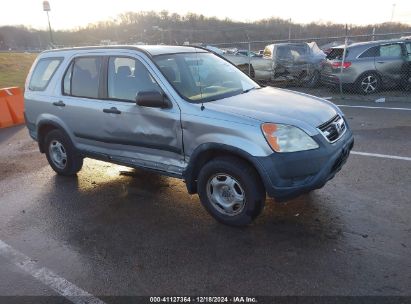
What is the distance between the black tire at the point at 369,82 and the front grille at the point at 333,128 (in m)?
8.38

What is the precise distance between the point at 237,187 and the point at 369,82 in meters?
9.50


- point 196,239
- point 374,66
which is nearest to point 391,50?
point 374,66

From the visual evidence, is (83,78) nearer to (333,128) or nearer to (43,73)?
(43,73)

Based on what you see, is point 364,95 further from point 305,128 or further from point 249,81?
point 305,128

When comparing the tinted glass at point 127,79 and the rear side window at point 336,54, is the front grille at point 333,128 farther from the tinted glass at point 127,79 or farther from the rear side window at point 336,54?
the rear side window at point 336,54

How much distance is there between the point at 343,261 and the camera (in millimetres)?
3453

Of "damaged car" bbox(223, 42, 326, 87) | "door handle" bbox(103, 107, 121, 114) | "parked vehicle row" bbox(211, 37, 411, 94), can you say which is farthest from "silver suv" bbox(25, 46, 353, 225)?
"damaged car" bbox(223, 42, 326, 87)

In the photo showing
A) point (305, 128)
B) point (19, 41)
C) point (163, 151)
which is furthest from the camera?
point (19, 41)

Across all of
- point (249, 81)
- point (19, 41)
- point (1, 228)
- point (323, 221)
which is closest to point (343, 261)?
point (323, 221)

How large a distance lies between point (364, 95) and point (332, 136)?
889 centimetres

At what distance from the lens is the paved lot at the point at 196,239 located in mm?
3266

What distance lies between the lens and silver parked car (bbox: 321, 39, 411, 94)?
11.5m

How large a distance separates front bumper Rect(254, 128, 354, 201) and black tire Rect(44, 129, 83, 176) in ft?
10.3

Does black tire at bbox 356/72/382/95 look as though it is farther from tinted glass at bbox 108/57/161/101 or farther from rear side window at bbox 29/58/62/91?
rear side window at bbox 29/58/62/91
